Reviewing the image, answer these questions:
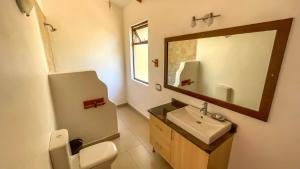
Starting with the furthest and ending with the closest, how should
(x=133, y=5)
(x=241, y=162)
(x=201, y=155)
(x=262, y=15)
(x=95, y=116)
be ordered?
(x=133, y=5) < (x=95, y=116) < (x=241, y=162) < (x=201, y=155) < (x=262, y=15)

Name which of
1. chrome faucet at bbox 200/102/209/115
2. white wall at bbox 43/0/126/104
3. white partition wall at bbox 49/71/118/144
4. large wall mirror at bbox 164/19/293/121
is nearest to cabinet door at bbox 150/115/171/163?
chrome faucet at bbox 200/102/209/115

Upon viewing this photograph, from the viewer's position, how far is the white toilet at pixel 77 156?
1181 mm

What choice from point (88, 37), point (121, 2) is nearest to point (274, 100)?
point (121, 2)

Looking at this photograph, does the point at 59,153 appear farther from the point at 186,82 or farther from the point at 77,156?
the point at 186,82

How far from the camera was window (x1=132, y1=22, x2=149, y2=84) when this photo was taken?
9.52ft

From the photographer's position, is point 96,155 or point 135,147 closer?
point 96,155

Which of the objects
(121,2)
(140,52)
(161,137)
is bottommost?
(161,137)

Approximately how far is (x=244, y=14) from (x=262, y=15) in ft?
0.45

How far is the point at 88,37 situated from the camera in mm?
3098

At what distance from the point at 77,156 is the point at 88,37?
2525mm

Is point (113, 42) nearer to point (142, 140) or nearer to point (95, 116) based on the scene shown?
point (95, 116)

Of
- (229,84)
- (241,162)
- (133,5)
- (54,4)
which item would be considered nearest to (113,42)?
(133,5)

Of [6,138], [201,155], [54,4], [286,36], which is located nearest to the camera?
[6,138]

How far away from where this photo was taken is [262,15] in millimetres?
1082
